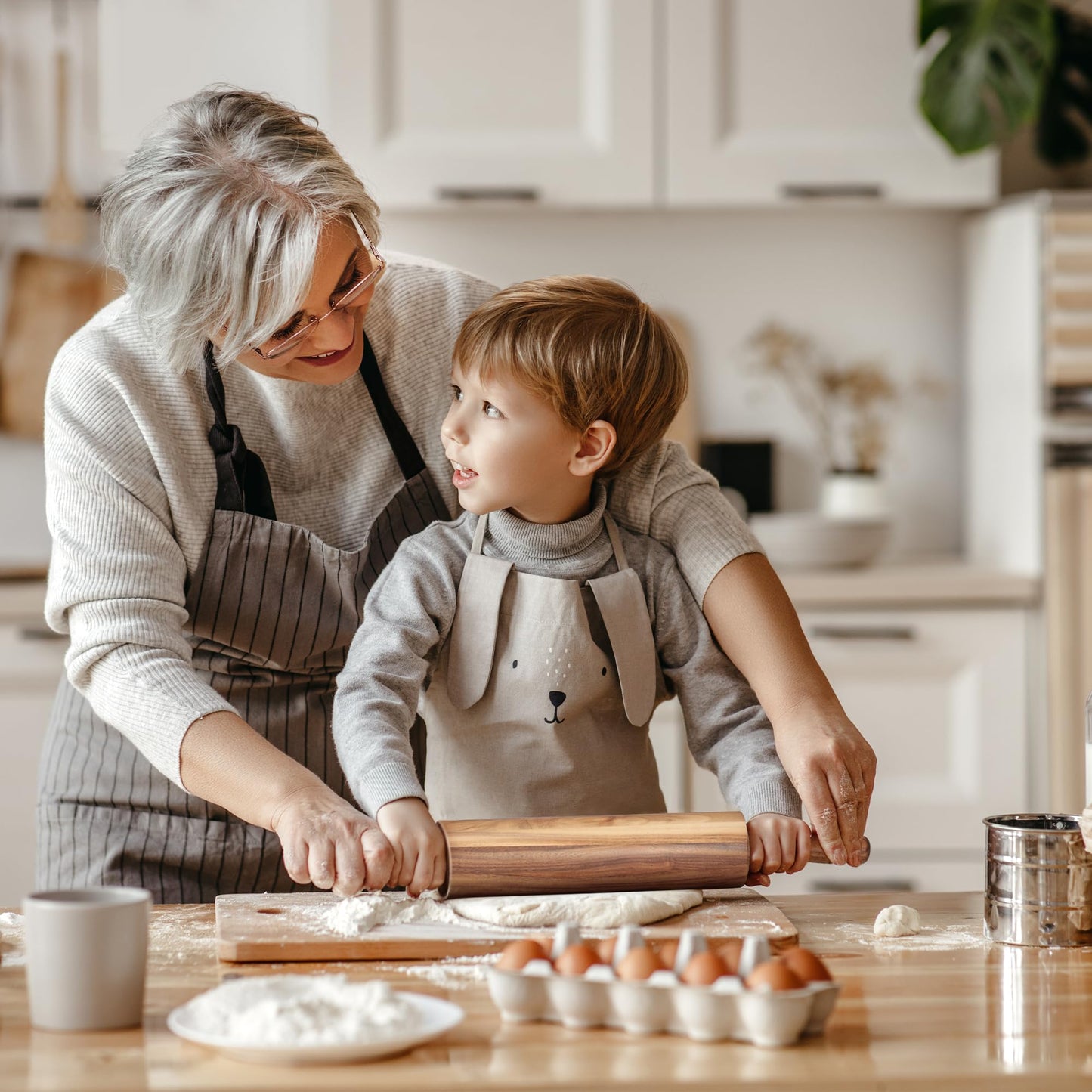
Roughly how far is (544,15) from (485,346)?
153cm

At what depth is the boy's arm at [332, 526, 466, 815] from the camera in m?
1.13

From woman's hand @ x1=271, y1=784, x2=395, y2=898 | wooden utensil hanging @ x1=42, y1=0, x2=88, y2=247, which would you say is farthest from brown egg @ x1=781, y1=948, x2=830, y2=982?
wooden utensil hanging @ x1=42, y1=0, x2=88, y2=247

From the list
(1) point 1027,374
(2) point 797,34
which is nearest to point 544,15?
(2) point 797,34

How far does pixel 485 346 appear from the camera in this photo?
1280mm

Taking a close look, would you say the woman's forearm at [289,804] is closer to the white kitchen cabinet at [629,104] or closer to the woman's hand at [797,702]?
the woman's hand at [797,702]

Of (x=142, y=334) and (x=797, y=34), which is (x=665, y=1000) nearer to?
(x=142, y=334)

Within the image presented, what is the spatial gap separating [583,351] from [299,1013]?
66cm

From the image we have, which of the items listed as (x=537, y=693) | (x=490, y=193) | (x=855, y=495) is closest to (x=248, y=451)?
(x=537, y=693)

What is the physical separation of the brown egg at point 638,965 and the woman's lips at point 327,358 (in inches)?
25.5

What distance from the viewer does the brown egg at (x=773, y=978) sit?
816 mm

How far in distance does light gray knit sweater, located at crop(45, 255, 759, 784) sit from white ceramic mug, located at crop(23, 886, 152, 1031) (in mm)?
316

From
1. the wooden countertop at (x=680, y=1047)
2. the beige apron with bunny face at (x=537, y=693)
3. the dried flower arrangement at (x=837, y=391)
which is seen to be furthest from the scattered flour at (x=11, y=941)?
the dried flower arrangement at (x=837, y=391)

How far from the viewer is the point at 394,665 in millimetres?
1223

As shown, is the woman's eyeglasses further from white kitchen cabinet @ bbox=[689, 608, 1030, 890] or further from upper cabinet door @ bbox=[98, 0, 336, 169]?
upper cabinet door @ bbox=[98, 0, 336, 169]
